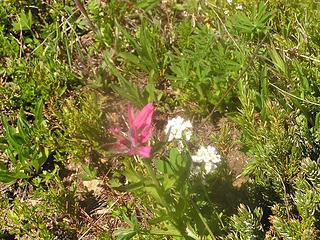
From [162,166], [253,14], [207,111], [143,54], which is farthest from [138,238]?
[253,14]

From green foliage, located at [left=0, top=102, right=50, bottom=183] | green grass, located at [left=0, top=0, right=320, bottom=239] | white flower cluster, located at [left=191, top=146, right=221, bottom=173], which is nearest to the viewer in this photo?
green grass, located at [left=0, top=0, right=320, bottom=239]

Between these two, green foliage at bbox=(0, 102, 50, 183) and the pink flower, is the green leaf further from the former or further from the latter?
the pink flower

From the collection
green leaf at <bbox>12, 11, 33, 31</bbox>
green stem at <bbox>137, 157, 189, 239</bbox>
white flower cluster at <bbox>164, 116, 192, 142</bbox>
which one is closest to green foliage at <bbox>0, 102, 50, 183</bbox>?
green leaf at <bbox>12, 11, 33, 31</bbox>

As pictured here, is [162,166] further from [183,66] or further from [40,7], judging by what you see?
[40,7]

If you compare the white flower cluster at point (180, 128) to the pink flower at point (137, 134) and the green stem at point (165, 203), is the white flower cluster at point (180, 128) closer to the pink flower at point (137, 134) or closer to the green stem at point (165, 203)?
the green stem at point (165, 203)

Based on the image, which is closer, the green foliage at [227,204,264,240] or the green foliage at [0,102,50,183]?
the green foliage at [227,204,264,240]

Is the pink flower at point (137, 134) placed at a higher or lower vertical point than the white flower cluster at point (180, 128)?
higher

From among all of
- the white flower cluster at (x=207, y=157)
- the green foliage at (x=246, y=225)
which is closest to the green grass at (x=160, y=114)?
the green foliage at (x=246, y=225)

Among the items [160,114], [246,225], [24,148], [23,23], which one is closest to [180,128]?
[160,114]
